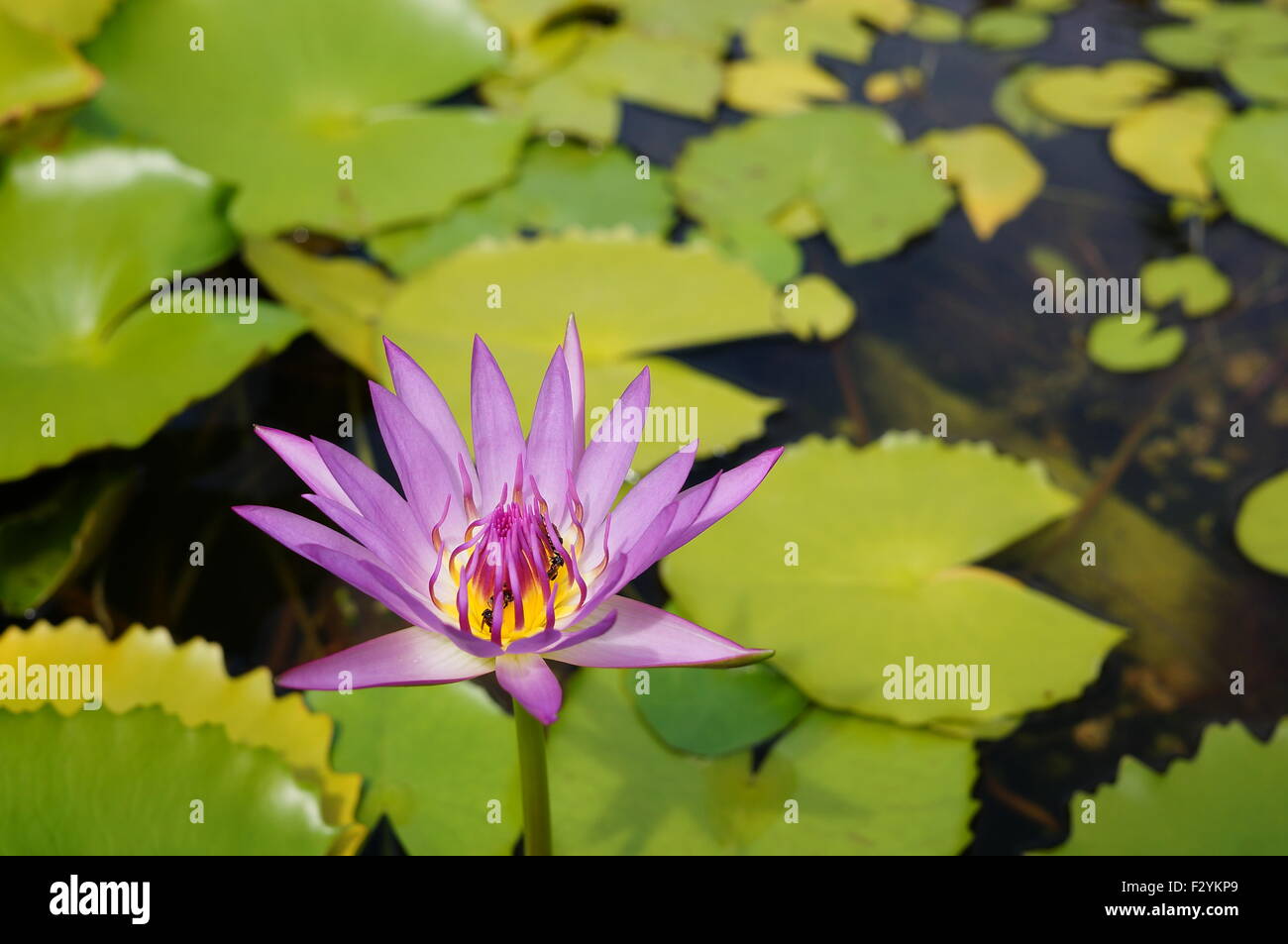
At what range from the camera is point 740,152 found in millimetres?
3637

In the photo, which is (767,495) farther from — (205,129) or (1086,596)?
(205,129)

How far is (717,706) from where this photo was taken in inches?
85.0

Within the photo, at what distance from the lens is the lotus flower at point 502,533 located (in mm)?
1325

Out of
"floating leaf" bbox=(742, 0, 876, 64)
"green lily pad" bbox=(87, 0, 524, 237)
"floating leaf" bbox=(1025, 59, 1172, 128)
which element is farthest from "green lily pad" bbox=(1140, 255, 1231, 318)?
"green lily pad" bbox=(87, 0, 524, 237)

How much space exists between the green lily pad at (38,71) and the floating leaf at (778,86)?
89.4 inches

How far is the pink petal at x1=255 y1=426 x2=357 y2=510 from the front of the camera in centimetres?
148

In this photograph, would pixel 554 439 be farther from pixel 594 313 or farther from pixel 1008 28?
pixel 1008 28

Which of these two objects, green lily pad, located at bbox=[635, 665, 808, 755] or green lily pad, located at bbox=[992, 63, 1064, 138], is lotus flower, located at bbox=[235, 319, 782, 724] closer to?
green lily pad, located at bbox=[635, 665, 808, 755]

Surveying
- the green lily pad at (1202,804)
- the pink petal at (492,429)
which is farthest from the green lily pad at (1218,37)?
the pink petal at (492,429)

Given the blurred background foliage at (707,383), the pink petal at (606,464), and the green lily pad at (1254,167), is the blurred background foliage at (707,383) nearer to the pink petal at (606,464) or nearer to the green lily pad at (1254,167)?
the green lily pad at (1254,167)

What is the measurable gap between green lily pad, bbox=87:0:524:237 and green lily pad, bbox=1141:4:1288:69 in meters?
2.92

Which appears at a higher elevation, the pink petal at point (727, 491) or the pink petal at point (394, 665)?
the pink petal at point (727, 491)

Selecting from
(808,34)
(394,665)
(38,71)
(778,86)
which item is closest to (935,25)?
(808,34)

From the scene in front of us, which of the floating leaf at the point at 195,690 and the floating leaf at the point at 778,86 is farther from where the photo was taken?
the floating leaf at the point at 778,86
